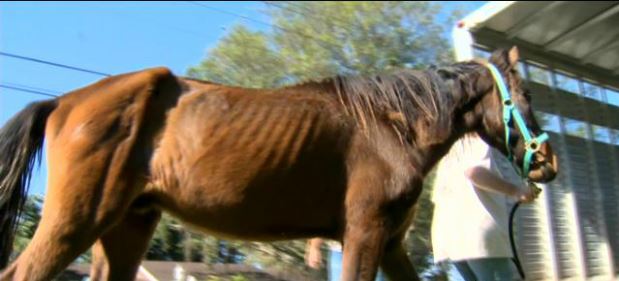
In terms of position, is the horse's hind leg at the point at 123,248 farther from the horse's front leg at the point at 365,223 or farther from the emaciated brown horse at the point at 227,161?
the horse's front leg at the point at 365,223

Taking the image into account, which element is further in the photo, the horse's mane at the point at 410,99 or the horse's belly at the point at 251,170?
the horse's mane at the point at 410,99

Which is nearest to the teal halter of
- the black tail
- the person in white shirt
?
the person in white shirt

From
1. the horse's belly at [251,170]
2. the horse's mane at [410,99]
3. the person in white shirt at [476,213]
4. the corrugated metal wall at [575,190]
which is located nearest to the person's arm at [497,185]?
the person in white shirt at [476,213]

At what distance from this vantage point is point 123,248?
3.49 metres

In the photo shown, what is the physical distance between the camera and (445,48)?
1398 cm

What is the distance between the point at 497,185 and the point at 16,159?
104 inches

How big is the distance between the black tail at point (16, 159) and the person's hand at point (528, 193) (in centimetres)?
263

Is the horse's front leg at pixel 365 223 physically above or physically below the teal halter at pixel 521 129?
below

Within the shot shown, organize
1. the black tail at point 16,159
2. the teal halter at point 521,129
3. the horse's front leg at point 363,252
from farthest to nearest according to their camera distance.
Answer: the teal halter at point 521,129, the black tail at point 16,159, the horse's front leg at point 363,252

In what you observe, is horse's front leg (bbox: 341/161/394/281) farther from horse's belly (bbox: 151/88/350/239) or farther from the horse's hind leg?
the horse's hind leg

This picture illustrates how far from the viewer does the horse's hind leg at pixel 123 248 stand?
11.4 ft

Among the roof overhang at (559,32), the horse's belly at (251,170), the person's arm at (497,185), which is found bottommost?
the horse's belly at (251,170)

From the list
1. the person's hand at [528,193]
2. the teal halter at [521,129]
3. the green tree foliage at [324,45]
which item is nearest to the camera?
the teal halter at [521,129]

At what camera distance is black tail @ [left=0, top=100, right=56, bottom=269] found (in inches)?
130
